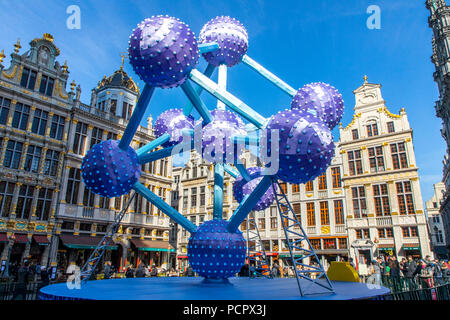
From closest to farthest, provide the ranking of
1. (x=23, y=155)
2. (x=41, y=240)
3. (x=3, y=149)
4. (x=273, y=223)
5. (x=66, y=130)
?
1. (x=3, y=149)
2. (x=41, y=240)
3. (x=23, y=155)
4. (x=66, y=130)
5. (x=273, y=223)

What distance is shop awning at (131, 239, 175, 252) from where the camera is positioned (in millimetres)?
27344

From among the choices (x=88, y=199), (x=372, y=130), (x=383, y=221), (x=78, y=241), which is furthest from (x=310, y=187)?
(x=78, y=241)

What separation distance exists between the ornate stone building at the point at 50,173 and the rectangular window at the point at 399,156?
74.5ft

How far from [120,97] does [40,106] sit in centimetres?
774

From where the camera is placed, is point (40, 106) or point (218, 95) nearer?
point (218, 95)

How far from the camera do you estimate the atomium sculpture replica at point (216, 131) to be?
557 cm

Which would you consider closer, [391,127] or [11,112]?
[11,112]

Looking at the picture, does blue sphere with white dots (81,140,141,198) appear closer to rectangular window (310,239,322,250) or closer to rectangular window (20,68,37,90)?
rectangular window (20,68,37,90)

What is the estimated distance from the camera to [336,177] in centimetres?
3086

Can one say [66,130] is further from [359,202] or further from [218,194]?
[359,202]

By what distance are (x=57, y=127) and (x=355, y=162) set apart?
86.6 ft
